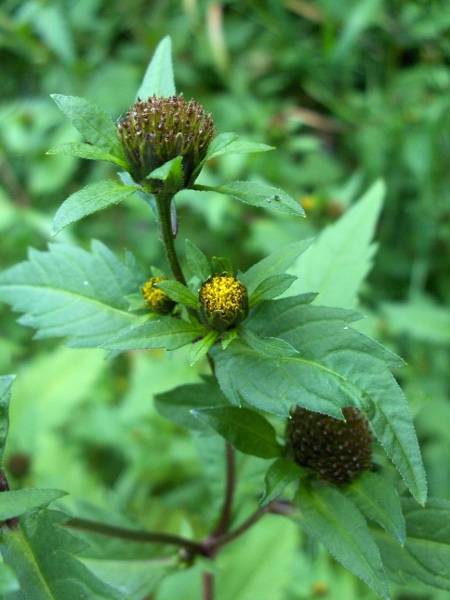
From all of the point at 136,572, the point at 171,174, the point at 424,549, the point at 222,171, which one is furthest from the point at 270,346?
the point at 222,171

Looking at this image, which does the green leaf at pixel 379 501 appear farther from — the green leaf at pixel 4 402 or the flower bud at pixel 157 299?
the green leaf at pixel 4 402

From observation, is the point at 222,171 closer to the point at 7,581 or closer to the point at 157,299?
the point at 157,299

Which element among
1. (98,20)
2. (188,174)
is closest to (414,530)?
(188,174)

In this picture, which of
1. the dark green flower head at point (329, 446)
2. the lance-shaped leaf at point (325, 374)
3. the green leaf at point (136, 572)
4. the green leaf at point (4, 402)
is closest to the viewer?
the lance-shaped leaf at point (325, 374)

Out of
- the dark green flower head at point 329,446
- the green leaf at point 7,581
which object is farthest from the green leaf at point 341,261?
the green leaf at point 7,581

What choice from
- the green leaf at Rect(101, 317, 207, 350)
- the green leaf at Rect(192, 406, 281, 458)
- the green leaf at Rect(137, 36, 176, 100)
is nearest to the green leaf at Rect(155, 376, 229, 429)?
the green leaf at Rect(192, 406, 281, 458)

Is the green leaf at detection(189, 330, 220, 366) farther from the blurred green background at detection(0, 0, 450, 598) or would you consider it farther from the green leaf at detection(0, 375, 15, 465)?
the blurred green background at detection(0, 0, 450, 598)
